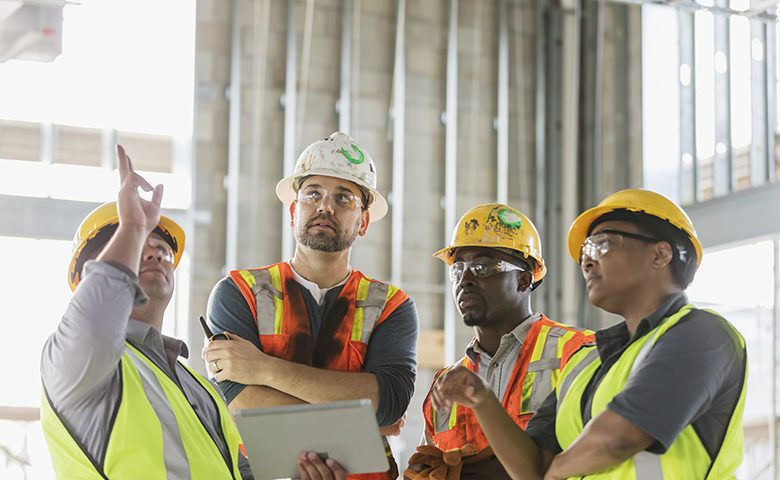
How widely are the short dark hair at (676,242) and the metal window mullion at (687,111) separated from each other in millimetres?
9183

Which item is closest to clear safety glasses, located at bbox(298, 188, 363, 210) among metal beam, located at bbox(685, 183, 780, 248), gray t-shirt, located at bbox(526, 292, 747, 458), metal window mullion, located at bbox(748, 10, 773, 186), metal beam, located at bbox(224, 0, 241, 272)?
gray t-shirt, located at bbox(526, 292, 747, 458)

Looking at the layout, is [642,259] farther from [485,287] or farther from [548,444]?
[485,287]

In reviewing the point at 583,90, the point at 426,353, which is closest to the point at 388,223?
the point at 426,353

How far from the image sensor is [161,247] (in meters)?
3.84

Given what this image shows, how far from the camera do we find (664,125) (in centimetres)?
1325

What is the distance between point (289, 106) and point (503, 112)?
315 centimetres

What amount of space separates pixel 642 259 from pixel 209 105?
8.86 m

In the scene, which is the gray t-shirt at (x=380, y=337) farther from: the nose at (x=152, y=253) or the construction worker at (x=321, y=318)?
the nose at (x=152, y=253)

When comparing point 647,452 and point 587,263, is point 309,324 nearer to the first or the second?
point 587,263

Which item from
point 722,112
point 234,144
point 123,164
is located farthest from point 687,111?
point 123,164

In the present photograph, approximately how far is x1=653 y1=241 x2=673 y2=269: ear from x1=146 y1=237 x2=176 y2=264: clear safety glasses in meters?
1.94

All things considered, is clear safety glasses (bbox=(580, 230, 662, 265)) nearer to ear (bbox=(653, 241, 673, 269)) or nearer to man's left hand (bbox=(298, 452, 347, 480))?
ear (bbox=(653, 241, 673, 269))

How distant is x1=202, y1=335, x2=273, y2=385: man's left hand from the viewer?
4012 millimetres

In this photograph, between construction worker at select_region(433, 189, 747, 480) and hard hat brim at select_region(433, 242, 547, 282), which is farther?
hard hat brim at select_region(433, 242, 547, 282)
